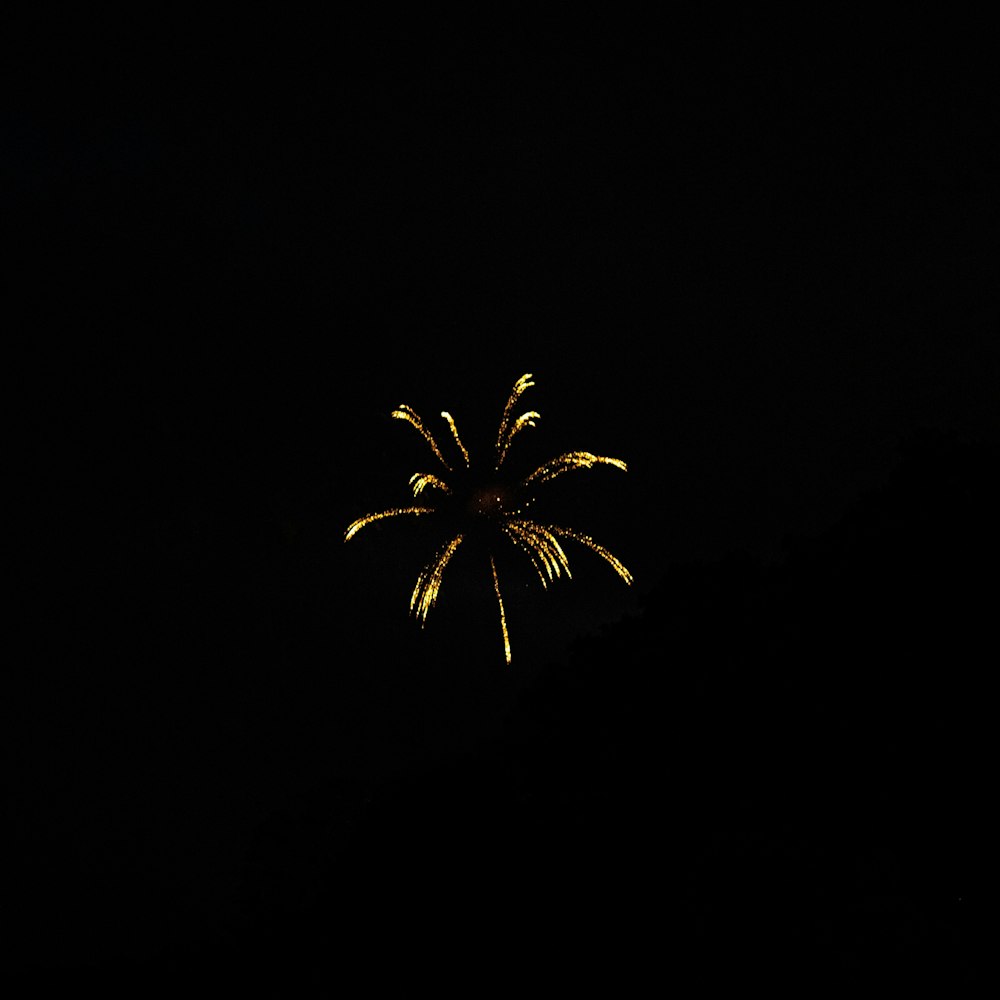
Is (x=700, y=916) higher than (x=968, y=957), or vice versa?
(x=700, y=916)

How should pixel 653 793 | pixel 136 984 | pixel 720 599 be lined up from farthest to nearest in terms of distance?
1. pixel 720 599
2. pixel 653 793
3. pixel 136 984

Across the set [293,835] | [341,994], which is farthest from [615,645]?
[293,835]

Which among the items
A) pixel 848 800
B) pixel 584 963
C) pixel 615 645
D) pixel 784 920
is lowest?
pixel 784 920

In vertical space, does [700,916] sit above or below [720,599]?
below

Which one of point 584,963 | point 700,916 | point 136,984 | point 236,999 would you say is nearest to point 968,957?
point 700,916

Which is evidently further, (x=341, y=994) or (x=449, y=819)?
(x=449, y=819)

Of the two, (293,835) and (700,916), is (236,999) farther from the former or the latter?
(293,835)

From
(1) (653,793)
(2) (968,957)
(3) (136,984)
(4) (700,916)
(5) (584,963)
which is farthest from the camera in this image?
(1) (653,793)

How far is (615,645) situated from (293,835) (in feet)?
167

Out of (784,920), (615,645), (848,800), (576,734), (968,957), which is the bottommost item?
(968,957)

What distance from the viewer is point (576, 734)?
3125cm

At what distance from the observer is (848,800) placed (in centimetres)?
2409

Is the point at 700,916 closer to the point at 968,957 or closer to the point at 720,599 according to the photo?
the point at 968,957

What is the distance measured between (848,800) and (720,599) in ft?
33.1
